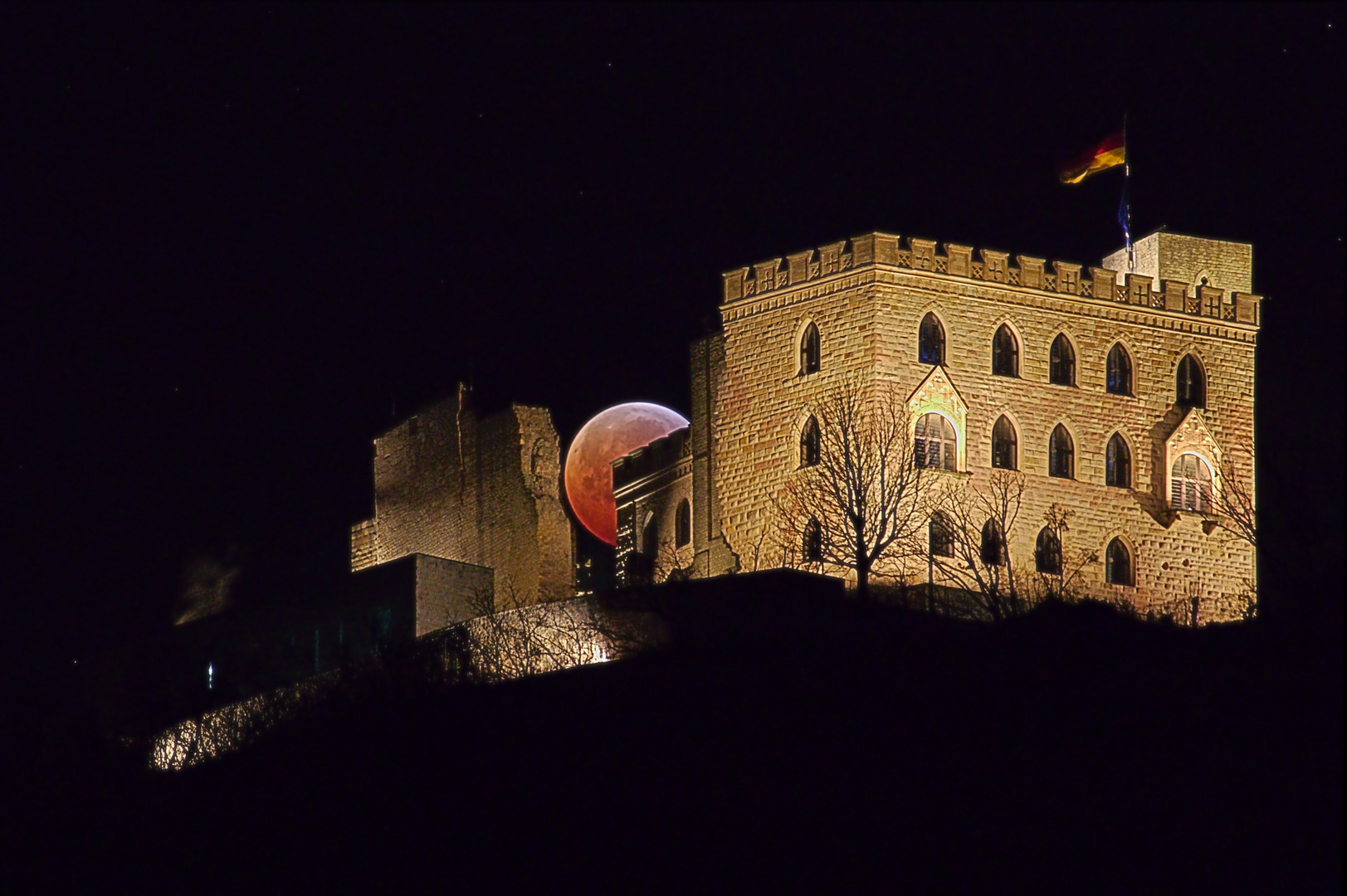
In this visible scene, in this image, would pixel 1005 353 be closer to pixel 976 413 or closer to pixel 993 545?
pixel 976 413

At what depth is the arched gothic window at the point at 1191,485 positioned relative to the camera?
7012cm

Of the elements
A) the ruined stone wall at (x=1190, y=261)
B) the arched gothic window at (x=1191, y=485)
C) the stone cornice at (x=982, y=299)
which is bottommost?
the arched gothic window at (x=1191, y=485)

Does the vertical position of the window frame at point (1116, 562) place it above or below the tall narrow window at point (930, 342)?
below

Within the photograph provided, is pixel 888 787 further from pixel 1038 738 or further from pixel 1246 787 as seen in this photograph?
pixel 1246 787

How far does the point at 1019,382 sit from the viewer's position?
68688 mm

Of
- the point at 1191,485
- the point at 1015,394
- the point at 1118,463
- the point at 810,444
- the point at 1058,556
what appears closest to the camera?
the point at 810,444

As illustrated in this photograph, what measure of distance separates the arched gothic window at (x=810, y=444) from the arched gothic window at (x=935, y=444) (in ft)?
5.57

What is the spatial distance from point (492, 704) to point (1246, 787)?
62.2ft

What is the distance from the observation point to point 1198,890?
4844cm

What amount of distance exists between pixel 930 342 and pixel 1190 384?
19.0 ft

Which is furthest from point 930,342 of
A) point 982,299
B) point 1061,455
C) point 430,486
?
point 430,486

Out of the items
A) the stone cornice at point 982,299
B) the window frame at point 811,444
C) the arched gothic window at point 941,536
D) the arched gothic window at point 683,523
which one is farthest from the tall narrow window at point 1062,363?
the arched gothic window at point 683,523

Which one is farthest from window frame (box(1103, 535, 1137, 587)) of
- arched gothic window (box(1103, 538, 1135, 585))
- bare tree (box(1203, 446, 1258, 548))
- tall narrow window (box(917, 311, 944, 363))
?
tall narrow window (box(917, 311, 944, 363))

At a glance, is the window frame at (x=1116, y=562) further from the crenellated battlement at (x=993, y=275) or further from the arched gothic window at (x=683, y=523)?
the arched gothic window at (x=683, y=523)
